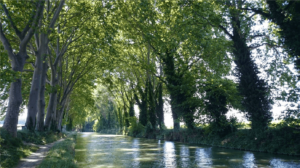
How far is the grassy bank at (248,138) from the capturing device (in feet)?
39.7

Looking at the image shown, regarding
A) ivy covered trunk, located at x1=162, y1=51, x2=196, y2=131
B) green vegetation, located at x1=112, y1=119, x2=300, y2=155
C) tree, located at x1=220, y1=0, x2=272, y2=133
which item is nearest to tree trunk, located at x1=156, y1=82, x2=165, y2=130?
green vegetation, located at x1=112, y1=119, x2=300, y2=155

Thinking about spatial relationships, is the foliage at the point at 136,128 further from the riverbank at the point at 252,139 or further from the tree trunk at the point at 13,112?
the tree trunk at the point at 13,112

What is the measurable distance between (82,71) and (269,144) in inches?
842

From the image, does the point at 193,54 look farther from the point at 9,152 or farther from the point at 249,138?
the point at 9,152

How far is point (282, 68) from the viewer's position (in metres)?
17.5

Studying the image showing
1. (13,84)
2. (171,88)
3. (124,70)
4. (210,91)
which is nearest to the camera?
(13,84)

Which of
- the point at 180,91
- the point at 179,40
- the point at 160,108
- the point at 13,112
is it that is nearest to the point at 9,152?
the point at 13,112

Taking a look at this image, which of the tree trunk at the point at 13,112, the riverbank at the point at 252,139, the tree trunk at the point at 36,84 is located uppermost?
the tree trunk at the point at 36,84

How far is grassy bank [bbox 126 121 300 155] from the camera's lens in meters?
12.1

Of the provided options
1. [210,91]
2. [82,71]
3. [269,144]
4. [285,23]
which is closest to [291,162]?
[269,144]

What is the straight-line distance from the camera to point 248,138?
604 inches

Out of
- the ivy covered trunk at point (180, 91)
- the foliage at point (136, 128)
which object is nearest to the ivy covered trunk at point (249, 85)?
the ivy covered trunk at point (180, 91)

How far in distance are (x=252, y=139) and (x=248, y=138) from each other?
1.34 ft

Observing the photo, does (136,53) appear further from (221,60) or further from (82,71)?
(221,60)
